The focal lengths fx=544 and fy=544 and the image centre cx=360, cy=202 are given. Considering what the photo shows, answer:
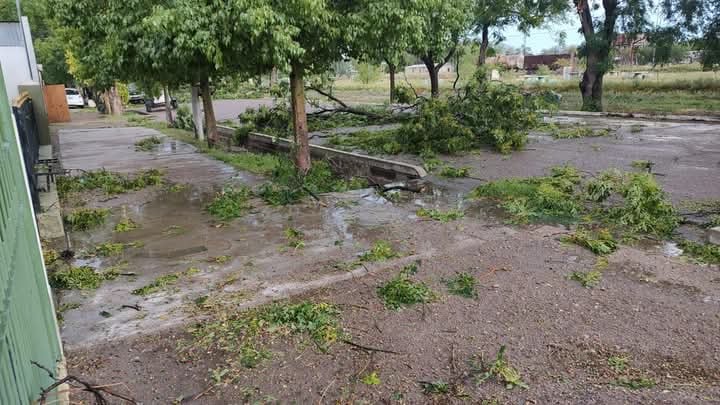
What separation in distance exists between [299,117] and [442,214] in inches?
148

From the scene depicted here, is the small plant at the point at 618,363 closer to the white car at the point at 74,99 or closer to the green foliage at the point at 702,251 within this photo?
the green foliage at the point at 702,251

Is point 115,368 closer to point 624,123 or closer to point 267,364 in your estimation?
point 267,364

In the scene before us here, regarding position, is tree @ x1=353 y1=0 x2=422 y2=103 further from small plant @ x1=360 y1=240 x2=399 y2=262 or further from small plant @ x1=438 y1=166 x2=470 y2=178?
small plant @ x1=360 y1=240 x2=399 y2=262

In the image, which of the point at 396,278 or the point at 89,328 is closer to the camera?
the point at 89,328

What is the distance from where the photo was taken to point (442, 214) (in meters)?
7.82

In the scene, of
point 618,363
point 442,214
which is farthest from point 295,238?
point 618,363

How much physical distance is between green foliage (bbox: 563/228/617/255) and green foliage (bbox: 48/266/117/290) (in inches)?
208

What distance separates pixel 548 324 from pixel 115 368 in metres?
3.44

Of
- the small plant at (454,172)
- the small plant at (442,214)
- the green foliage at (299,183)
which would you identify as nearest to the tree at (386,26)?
the green foliage at (299,183)

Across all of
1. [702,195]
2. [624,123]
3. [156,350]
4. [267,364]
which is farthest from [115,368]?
[624,123]

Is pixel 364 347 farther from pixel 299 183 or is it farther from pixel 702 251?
pixel 299 183

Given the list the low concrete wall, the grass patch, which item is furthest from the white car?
the grass patch

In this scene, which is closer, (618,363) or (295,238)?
(618,363)

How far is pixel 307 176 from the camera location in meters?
10.4
